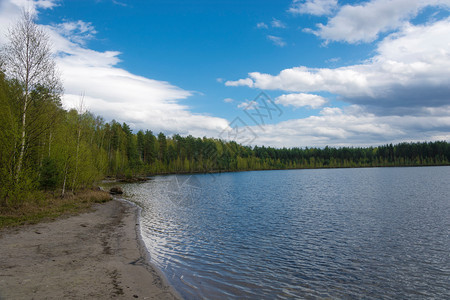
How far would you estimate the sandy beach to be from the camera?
817 cm

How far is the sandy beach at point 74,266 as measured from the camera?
26.8ft

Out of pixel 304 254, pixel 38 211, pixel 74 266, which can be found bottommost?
pixel 304 254

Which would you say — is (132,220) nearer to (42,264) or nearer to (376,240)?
(42,264)

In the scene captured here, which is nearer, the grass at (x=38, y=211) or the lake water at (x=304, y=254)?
the lake water at (x=304, y=254)

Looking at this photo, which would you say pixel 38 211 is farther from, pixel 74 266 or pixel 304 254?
pixel 304 254

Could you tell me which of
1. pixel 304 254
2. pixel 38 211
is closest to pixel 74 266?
A: pixel 304 254

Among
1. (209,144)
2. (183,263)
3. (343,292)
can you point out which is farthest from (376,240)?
(209,144)

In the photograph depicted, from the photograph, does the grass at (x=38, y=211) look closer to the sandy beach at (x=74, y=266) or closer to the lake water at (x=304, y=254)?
the sandy beach at (x=74, y=266)

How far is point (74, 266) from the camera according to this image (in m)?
10.4

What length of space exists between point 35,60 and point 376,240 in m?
30.0

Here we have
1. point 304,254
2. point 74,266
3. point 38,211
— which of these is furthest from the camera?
point 38,211

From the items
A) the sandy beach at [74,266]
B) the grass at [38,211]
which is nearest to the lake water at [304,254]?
the sandy beach at [74,266]

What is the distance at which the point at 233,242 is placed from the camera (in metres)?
16.9

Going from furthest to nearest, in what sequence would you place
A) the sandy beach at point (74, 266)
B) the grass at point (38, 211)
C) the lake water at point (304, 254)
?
the grass at point (38, 211) < the lake water at point (304, 254) < the sandy beach at point (74, 266)
